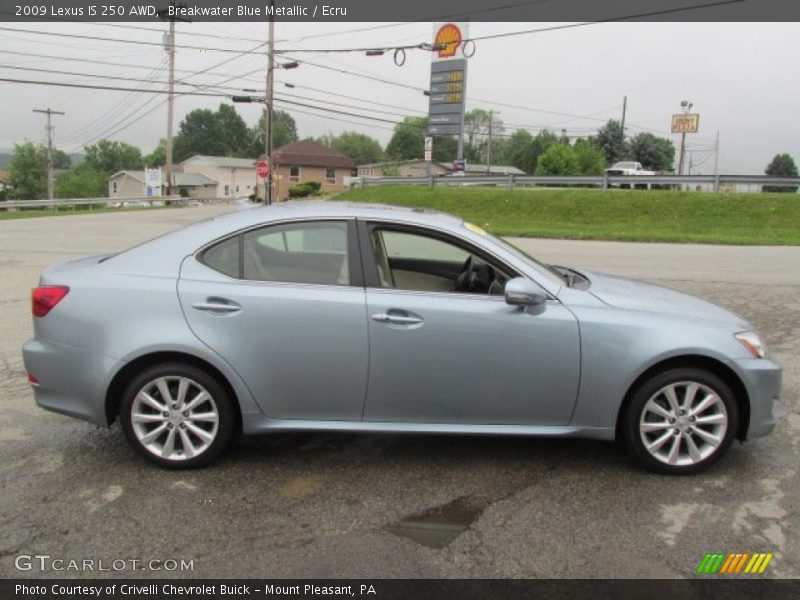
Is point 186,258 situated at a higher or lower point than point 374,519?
higher

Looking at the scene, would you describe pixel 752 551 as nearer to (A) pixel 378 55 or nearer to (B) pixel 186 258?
(B) pixel 186 258

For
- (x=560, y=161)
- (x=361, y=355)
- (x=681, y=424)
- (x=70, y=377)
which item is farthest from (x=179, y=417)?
(x=560, y=161)

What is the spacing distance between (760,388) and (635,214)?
21114 millimetres

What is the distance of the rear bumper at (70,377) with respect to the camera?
12.4 feet

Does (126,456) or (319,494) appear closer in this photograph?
(319,494)

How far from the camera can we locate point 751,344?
3826 mm

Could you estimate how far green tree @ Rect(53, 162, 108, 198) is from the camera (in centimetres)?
11181

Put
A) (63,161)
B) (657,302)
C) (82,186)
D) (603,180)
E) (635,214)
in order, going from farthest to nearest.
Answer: (63,161)
(82,186)
(603,180)
(635,214)
(657,302)

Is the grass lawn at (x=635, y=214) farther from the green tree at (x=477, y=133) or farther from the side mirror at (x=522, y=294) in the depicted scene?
the green tree at (x=477, y=133)

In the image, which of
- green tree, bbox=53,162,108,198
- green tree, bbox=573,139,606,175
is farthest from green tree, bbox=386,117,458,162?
green tree, bbox=53,162,108,198

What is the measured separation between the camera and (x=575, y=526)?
332 centimetres

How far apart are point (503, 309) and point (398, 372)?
0.67 metres

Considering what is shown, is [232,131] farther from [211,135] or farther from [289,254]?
[289,254]
